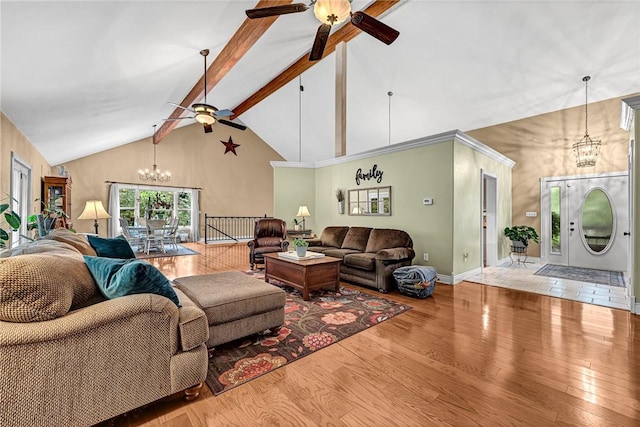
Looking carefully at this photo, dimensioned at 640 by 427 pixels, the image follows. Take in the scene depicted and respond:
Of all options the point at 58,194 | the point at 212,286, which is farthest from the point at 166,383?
the point at 58,194

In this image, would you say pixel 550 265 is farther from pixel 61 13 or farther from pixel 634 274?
pixel 61 13

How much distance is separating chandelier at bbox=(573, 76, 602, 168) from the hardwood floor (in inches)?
131

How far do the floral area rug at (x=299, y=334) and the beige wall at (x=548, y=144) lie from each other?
16.9ft

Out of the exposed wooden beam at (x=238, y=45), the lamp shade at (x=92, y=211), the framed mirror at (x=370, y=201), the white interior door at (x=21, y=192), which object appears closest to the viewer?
the exposed wooden beam at (x=238, y=45)

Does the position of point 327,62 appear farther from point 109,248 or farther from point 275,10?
point 109,248

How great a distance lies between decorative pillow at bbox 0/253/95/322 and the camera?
1.20m

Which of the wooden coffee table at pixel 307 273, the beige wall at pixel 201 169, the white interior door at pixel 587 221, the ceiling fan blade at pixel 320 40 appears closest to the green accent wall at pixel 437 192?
the white interior door at pixel 587 221

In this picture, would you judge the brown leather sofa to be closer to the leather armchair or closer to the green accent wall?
the green accent wall

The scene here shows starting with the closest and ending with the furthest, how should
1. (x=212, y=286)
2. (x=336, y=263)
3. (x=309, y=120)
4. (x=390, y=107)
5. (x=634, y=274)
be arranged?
(x=212, y=286) < (x=634, y=274) < (x=336, y=263) < (x=390, y=107) < (x=309, y=120)

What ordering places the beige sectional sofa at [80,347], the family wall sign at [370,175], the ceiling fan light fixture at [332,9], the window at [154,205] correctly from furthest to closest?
the window at [154,205]
the family wall sign at [370,175]
the ceiling fan light fixture at [332,9]
the beige sectional sofa at [80,347]

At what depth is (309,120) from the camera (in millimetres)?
8523

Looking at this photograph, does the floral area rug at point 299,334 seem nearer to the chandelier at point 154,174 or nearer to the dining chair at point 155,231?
the dining chair at point 155,231

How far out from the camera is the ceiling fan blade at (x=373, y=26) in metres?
2.66

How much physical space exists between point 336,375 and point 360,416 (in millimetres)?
405
